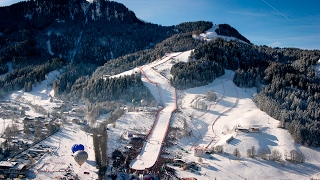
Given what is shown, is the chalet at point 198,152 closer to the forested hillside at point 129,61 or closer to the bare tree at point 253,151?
the bare tree at point 253,151

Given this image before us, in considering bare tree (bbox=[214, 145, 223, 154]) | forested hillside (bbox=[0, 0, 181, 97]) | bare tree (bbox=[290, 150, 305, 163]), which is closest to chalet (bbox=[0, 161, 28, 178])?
bare tree (bbox=[214, 145, 223, 154])

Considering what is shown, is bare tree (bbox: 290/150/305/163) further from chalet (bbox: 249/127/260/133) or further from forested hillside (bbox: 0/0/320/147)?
chalet (bbox: 249/127/260/133)

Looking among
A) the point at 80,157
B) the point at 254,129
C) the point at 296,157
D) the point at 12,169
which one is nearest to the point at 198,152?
the point at 254,129

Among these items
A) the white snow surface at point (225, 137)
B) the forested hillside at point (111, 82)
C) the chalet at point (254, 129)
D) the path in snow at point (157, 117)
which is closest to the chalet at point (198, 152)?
the white snow surface at point (225, 137)

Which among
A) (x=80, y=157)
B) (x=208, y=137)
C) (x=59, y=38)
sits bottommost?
(x=208, y=137)

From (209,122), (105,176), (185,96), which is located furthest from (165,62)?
(105,176)

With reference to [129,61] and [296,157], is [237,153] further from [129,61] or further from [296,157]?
[129,61]

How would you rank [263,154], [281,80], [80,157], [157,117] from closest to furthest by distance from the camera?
[80,157]
[263,154]
[157,117]
[281,80]
